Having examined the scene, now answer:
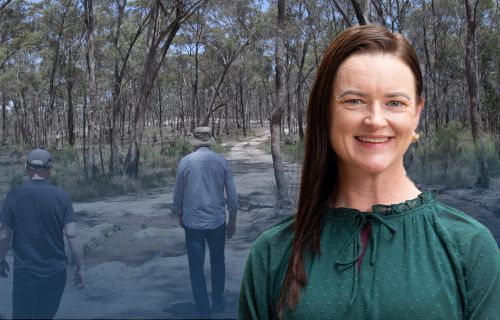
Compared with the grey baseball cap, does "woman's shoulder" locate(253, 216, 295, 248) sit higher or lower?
higher

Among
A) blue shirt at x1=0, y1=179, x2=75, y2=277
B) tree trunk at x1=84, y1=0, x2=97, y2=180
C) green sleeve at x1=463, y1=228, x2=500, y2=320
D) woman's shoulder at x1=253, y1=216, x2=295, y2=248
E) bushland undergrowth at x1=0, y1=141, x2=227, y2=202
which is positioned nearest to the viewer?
green sleeve at x1=463, y1=228, x2=500, y2=320

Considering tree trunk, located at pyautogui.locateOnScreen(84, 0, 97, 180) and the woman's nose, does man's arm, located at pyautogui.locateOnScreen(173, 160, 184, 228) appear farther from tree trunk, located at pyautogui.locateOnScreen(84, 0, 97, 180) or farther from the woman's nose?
the woman's nose

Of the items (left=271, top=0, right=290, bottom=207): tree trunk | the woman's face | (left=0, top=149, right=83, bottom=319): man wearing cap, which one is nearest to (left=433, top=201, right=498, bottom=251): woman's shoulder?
the woman's face

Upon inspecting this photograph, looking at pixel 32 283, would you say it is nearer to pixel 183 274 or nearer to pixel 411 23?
pixel 183 274

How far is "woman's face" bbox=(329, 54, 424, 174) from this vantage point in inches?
27.6

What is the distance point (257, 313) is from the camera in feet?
2.47

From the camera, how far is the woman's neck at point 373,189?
0.74 metres

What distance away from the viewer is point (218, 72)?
323 inches

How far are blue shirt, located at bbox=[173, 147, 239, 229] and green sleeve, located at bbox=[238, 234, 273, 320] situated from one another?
83.1 inches

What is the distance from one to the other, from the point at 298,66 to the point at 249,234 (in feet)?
17.1

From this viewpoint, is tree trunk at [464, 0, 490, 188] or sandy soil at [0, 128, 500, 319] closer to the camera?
sandy soil at [0, 128, 500, 319]

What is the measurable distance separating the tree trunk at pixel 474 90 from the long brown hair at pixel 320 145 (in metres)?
3.64

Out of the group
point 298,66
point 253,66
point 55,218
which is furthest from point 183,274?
point 253,66

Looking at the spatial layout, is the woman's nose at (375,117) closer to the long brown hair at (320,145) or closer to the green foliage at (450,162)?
the long brown hair at (320,145)
